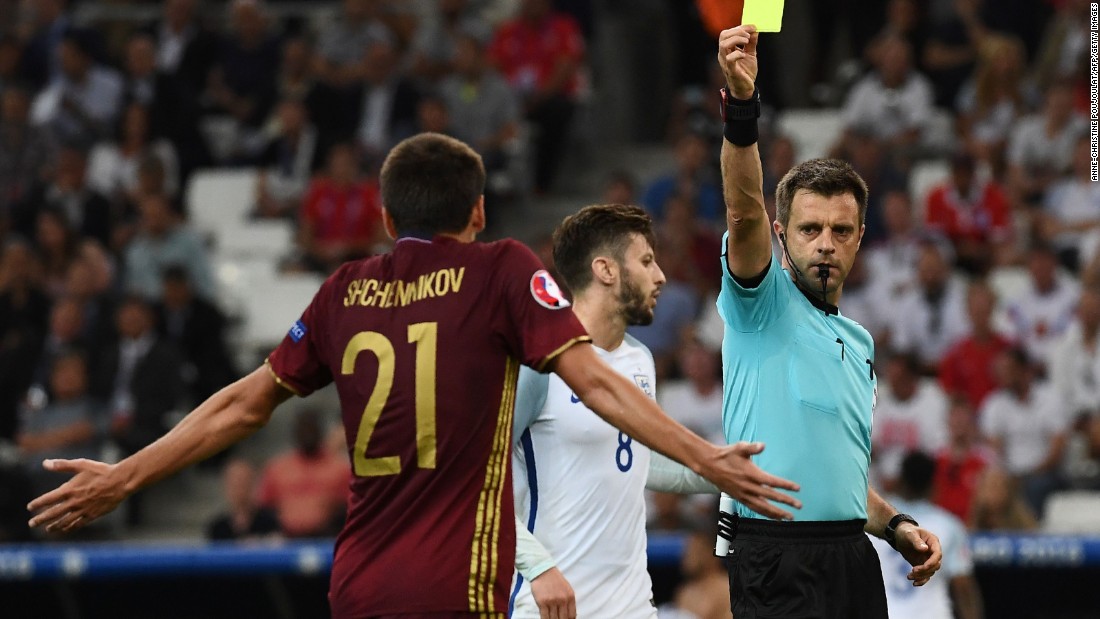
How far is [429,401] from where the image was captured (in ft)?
15.3

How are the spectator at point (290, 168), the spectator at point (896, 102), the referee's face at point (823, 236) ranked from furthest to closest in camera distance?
the spectator at point (290, 168), the spectator at point (896, 102), the referee's face at point (823, 236)

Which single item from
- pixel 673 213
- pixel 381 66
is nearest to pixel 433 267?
pixel 673 213

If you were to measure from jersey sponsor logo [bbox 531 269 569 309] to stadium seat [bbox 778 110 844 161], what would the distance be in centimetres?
1002

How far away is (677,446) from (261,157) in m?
12.1

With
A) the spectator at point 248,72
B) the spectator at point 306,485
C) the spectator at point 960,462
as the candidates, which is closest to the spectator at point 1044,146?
the spectator at point 960,462

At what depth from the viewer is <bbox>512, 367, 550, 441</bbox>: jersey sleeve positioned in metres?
5.69

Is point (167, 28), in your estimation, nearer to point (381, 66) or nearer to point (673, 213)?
point (381, 66)

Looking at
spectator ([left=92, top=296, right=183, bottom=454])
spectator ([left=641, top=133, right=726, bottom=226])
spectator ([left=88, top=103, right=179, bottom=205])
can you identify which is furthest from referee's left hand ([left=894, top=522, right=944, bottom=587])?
spectator ([left=88, top=103, right=179, bottom=205])

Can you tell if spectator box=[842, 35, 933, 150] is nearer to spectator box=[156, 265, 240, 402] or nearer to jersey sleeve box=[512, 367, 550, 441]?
spectator box=[156, 265, 240, 402]

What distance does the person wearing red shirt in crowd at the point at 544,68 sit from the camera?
1514 centimetres

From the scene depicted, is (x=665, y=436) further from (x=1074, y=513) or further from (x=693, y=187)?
(x=693, y=187)

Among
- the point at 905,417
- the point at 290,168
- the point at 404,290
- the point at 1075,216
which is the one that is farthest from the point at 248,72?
the point at 404,290

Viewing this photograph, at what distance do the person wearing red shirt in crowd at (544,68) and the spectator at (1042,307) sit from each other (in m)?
4.61

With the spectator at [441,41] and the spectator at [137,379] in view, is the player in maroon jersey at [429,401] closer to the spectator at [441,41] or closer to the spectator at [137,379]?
the spectator at [137,379]
